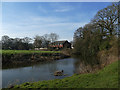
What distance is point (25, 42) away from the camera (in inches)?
2077

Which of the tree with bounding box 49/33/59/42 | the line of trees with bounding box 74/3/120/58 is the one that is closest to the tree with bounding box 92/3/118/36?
the line of trees with bounding box 74/3/120/58

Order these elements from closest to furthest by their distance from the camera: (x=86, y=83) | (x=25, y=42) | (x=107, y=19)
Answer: (x=86, y=83) < (x=107, y=19) < (x=25, y=42)

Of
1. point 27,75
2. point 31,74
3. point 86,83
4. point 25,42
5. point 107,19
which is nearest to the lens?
point 86,83

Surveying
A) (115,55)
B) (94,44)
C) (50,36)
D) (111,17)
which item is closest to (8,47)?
(50,36)

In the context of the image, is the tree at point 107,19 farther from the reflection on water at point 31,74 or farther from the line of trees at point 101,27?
the reflection on water at point 31,74

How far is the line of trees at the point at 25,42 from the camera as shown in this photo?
147 ft

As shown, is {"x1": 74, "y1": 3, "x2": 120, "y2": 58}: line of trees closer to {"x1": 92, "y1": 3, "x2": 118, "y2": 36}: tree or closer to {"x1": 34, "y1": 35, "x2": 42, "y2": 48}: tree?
{"x1": 92, "y1": 3, "x2": 118, "y2": 36}: tree

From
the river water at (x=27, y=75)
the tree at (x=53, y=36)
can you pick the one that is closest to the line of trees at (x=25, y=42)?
the tree at (x=53, y=36)

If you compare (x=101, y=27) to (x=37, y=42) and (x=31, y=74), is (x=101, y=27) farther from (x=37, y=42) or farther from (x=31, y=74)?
(x=37, y=42)

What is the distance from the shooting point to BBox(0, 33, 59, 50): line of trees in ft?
147

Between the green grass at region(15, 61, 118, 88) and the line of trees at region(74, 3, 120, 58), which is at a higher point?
the line of trees at region(74, 3, 120, 58)

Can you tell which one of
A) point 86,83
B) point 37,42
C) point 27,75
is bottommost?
point 27,75

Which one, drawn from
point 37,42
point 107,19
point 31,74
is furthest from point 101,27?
point 37,42

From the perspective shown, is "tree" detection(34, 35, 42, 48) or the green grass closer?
the green grass
